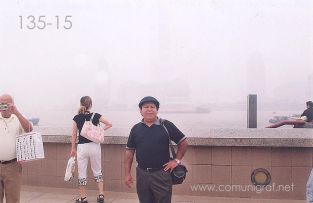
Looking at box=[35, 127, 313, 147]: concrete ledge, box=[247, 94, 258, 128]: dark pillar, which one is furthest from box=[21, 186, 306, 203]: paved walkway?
box=[247, 94, 258, 128]: dark pillar

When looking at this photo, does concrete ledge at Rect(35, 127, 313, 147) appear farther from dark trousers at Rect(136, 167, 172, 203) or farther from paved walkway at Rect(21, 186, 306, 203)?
dark trousers at Rect(136, 167, 172, 203)

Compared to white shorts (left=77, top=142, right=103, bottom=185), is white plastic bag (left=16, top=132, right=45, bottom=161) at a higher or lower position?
higher

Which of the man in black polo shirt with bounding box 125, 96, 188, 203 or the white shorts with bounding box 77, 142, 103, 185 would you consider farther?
the white shorts with bounding box 77, 142, 103, 185

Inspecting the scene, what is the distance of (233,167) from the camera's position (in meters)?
6.17

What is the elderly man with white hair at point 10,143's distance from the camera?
13.6 feet

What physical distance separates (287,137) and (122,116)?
7.73 m

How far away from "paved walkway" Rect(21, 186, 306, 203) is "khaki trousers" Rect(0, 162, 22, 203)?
1.94 meters

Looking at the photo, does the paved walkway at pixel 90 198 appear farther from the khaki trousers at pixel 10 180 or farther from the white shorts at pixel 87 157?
the khaki trousers at pixel 10 180

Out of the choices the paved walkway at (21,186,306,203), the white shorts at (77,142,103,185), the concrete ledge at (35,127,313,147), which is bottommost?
the paved walkway at (21,186,306,203)

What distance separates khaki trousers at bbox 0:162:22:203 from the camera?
4.23 metres

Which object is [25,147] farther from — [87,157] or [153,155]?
[87,157]

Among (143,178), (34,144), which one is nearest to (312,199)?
(143,178)


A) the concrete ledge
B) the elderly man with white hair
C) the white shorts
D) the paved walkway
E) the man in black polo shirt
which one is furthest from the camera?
the paved walkway

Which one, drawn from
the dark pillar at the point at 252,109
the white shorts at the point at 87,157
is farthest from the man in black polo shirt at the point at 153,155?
the dark pillar at the point at 252,109
